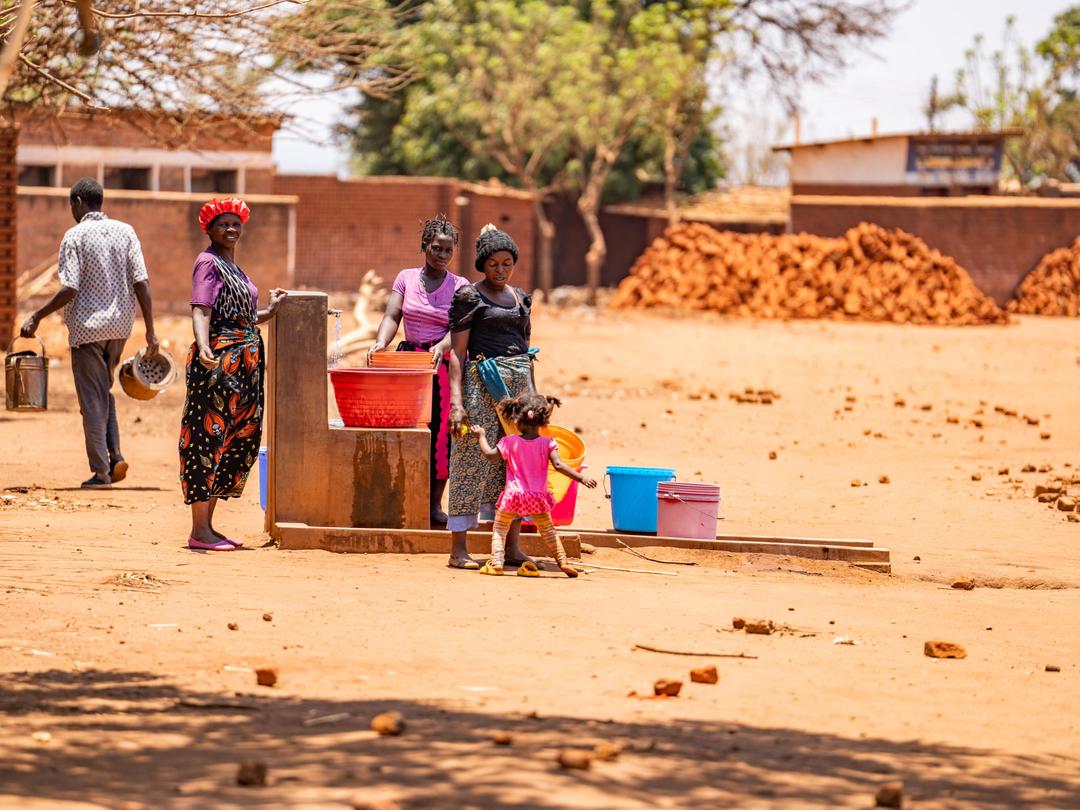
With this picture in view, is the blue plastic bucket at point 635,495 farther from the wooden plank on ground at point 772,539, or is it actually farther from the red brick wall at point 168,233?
the red brick wall at point 168,233

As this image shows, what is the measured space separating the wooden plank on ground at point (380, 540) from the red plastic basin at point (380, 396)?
22.1 inches

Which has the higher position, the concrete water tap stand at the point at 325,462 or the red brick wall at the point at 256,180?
the red brick wall at the point at 256,180

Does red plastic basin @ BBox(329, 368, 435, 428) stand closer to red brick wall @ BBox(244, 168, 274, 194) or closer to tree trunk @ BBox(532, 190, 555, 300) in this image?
red brick wall @ BBox(244, 168, 274, 194)

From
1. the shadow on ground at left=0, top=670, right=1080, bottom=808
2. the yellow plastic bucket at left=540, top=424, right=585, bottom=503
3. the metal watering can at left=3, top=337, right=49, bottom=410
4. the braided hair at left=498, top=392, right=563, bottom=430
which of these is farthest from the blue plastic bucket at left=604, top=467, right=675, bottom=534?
the metal watering can at left=3, top=337, right=49, bottom=410

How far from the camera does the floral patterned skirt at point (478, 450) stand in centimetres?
794

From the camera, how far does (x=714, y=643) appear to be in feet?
20.7

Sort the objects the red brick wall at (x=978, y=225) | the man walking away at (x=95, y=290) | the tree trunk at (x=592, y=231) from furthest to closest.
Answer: the tree trunk at (x=592, y=231), the red brick wall at (x=978, y=225), the man walking away at (x=95, y=290)

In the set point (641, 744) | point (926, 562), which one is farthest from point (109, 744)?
point (926, 562)

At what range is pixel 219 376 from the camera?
8.04 meters

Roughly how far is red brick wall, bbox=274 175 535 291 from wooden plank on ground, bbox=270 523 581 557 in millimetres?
24499

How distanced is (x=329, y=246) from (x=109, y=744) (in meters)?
28.9

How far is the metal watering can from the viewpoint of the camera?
10266mm

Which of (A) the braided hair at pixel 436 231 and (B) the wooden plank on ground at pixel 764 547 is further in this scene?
(B) the wooden plank on ground at pixel 764 547

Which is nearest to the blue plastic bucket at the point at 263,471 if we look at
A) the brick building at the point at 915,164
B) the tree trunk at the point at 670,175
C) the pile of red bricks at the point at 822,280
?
the pile of red bricks at the point at 822,280
